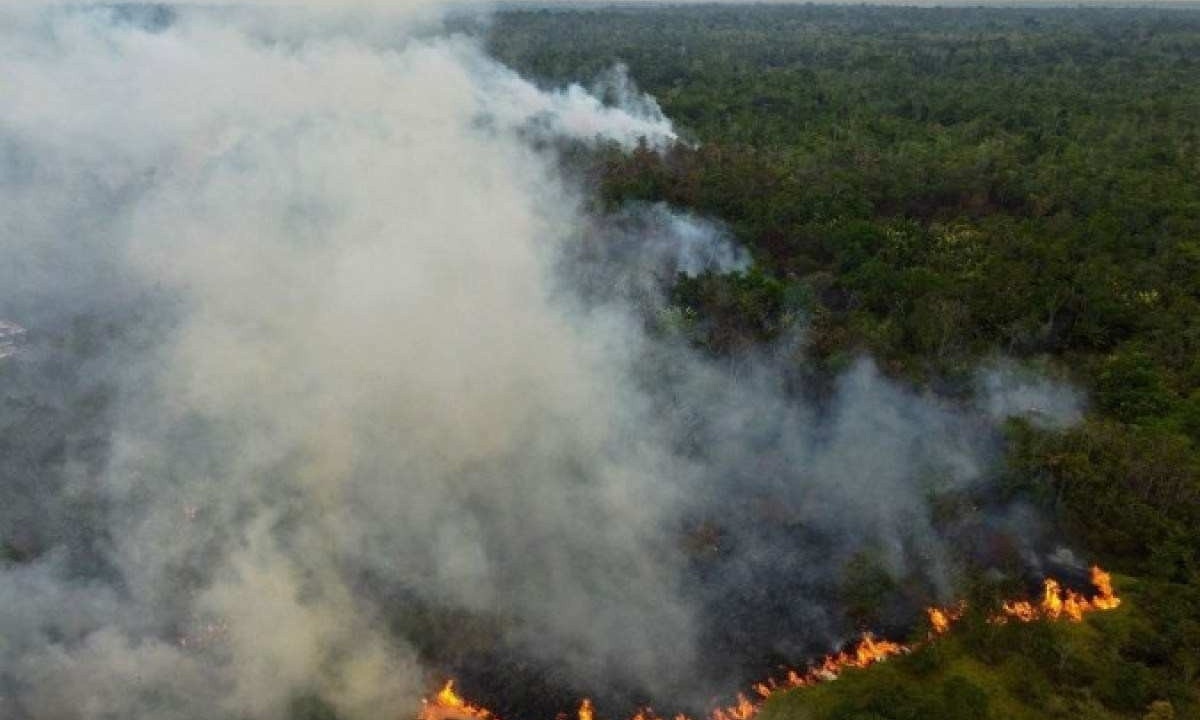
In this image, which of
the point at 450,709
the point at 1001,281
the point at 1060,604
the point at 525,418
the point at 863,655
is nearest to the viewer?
the point at 450,709

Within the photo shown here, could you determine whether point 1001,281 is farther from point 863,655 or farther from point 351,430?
point 351,430

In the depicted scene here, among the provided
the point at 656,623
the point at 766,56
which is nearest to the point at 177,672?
the point at 656,623

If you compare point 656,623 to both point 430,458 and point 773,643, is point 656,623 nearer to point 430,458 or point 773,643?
point 773,643

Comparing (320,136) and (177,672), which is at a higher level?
(320,136)

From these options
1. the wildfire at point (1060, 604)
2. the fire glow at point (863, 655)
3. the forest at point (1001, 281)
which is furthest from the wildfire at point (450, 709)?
the wildfire at point (1060, 604)

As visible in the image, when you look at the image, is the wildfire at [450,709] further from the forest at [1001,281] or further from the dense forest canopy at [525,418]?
the forest at [1001,281]

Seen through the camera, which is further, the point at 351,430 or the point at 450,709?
the point at 351,430

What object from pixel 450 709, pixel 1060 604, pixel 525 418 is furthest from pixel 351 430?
pixel 1060 604
